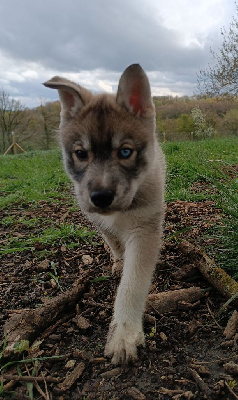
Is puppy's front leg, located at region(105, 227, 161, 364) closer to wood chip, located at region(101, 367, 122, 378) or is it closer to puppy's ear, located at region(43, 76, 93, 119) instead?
wood chip, located at region(101, 367, 122, 378)

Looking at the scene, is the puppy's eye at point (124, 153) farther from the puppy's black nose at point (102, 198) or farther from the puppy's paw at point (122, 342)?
the puppy's paw at point (122, 342)

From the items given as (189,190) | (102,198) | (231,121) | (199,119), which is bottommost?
(189,190)

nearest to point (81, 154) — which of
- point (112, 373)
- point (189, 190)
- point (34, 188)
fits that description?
point (112, 373)

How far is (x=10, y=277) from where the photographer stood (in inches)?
125

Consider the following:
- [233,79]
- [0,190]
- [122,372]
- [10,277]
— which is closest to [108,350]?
[122,372]

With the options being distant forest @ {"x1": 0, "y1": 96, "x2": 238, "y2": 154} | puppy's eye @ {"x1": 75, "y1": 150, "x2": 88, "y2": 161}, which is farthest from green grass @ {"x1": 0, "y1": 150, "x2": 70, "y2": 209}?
distant forest @ {"x1": 0, "y1": 96, "x2": 238, "y2": 154}

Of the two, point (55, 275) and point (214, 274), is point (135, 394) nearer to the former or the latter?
point (214, 274)

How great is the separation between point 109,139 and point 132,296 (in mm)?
1088

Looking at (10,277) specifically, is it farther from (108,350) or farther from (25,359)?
(108,350)

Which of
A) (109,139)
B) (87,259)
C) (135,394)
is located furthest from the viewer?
(87,259)

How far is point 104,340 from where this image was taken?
7.42ft

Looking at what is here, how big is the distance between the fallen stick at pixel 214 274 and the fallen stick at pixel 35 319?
0.94 meters

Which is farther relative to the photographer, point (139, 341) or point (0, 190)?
point (0, 190)

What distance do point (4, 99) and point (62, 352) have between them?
153 ft
